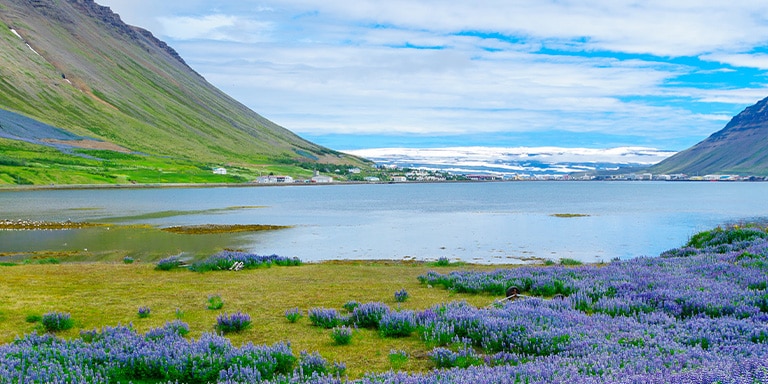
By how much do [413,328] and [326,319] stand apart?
209 cm

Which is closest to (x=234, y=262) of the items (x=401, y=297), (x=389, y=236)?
(x=401, y=297)

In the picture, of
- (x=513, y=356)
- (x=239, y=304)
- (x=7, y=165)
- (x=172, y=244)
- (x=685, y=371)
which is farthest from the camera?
(x=7, y=165)

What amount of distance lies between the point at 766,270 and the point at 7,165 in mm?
203130

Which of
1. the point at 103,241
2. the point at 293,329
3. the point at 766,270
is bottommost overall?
the point at 103,241

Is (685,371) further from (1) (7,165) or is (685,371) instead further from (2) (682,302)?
(1) (7,165)

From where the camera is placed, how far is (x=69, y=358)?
9.05m

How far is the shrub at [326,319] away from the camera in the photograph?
12.4m

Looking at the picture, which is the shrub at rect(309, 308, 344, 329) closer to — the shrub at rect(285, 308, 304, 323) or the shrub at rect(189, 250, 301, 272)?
the shrub at rect(285, 308, 304, 323)

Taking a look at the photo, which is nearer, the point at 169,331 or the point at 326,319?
the point at 169,331

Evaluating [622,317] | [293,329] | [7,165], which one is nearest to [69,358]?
[293,329]

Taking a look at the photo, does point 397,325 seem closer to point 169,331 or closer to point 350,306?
point 350,306

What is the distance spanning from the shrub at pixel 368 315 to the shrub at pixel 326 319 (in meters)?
0.33

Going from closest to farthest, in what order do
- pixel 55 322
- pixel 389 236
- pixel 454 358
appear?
pixel 454 358
pixel 55 322
pixel 389 236

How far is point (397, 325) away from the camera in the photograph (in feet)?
37.9
